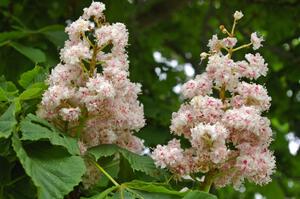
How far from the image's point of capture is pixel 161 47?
773cm

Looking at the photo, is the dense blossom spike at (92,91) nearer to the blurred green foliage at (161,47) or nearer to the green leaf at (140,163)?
the green leaf at (140,163)

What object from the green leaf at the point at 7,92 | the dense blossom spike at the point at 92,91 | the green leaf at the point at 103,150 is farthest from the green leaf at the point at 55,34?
the green leaf at the point at 103,150

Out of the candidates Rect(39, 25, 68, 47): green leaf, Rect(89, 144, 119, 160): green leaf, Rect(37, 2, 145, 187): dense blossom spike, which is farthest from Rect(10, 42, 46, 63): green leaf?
Rect(89, 144, 119, 160): green leaf

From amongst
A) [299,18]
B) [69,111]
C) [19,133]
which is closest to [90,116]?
[69,111]

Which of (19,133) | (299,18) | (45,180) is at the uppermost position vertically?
(299,18)

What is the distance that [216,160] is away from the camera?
98.5 inches

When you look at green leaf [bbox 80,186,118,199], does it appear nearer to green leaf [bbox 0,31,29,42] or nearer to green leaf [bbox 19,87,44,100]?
green leaf [bbox 19,87,44,100]

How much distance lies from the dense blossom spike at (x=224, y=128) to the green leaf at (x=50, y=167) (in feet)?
1.18

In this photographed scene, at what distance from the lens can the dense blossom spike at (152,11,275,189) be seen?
251cm

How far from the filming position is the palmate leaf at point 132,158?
2615 millimetres

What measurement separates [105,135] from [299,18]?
146 inches

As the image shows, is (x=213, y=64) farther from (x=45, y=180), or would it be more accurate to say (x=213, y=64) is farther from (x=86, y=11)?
(x=45, y=180)

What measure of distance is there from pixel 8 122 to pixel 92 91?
1.14 feet

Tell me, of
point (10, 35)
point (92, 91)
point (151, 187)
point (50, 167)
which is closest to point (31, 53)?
point (10, 35)
